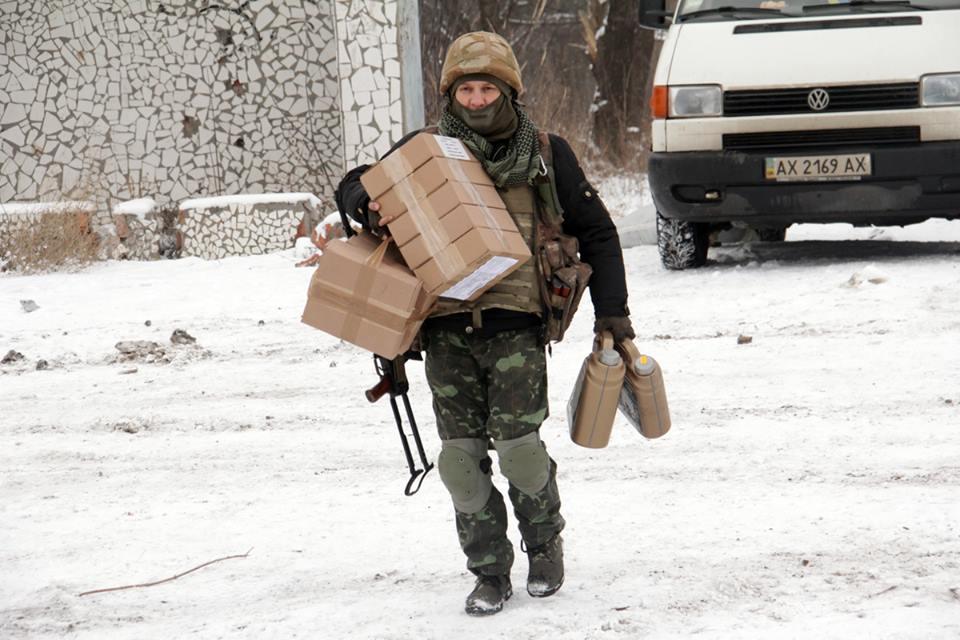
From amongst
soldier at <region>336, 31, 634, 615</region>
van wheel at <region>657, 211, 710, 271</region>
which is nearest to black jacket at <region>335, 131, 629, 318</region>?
soldier at <region>336, 31, 634, 615</region>

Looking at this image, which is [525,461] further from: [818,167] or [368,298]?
[818,167]

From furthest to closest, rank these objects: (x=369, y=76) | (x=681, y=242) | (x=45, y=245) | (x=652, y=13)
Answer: (x=369, y=76) < (x=45, y=245) < (x=681, y=242) < (x=652, y=13)

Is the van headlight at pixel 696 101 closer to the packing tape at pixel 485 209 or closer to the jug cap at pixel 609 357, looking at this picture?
the jug cap at pixel 609 357

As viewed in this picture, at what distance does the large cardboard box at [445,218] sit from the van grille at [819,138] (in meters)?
5.62

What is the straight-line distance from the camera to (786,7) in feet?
30.9

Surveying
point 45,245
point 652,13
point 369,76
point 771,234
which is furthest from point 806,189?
point 45,245

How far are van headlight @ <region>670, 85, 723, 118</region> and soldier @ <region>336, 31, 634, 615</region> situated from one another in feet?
17.3

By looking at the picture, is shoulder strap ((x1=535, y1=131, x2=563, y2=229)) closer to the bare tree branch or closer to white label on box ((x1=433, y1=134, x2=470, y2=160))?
white label on box ((x1=433, y1=134, x2=470, y2=160))

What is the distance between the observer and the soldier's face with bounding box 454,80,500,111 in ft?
12.5

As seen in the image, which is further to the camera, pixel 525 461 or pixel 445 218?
pixel 525 461

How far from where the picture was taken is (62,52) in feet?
46.2

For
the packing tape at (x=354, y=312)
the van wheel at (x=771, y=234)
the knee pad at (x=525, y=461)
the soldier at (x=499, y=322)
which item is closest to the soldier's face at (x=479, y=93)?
the soldier at (x=499, y=322)

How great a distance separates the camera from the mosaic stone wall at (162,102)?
13922mm

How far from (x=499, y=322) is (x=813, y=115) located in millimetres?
5613
